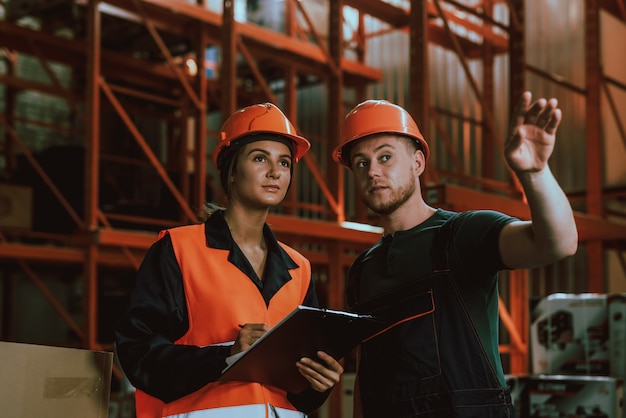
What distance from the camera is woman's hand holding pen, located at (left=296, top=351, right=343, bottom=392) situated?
3055 mm

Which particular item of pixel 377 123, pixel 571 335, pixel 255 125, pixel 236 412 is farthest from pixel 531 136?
pixel 571 335

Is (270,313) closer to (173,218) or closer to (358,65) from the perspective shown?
(173,218)

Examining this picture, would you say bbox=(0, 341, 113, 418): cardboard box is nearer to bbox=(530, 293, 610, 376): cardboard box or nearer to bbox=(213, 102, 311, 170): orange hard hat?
bbox=(213, 102, 311, 170): orange hard hat

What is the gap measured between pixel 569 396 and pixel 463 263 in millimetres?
4191

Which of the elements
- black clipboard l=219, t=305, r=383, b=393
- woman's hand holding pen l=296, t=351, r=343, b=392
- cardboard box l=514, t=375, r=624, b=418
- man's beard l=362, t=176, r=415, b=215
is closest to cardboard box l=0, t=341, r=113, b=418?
black clipboard l=219, t=305, r=383, b=393

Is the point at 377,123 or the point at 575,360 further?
the point at 575,360

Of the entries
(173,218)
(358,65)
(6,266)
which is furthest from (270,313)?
(6,266)

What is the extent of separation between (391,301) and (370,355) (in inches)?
10.7

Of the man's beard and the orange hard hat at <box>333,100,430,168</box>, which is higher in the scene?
the orange hard hat at <box>333,100,430,168</box>

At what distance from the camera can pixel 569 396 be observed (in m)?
6.69

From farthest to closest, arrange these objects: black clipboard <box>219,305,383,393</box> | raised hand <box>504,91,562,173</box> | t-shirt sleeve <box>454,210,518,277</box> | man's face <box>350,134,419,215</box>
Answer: man's face <box>350,134,419,215</box>, t-shirt sleeve <box>454,210,518,277</box>, black clipboard <box>219,305,383,393</box>, raised hand <box>504,91,562,173</box>

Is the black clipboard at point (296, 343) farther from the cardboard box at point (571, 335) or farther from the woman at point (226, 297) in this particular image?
the cardboard box at point (571, 335)

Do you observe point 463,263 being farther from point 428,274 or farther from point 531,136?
point 531,136

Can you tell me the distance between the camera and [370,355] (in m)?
3.33
